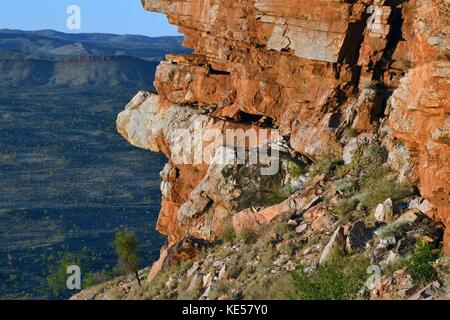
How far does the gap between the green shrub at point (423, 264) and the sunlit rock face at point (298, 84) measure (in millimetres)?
1059

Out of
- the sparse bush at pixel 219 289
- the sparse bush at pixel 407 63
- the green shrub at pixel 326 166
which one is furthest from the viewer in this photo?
the sparse bush at pixel 407 63

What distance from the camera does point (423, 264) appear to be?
18469 mm

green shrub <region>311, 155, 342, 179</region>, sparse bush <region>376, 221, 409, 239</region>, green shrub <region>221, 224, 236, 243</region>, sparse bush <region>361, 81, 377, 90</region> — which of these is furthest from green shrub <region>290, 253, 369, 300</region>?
sparse bush <region>361, 81, 377, 90</region>

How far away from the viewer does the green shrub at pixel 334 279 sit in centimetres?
1873

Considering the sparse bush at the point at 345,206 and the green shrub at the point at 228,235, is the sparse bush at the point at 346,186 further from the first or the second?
the green shrub at the point at 228,235

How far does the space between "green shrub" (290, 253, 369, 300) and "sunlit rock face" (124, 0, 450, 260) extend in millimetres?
2282

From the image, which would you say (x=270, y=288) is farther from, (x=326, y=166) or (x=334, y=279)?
(x=326, y=166)

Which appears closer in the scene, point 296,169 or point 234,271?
point 234,271

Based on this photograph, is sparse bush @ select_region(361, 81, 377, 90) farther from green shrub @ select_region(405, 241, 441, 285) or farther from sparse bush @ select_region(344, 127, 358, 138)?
green shrub @ select_region(405, 241, 441, 285)

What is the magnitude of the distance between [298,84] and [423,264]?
10.5m

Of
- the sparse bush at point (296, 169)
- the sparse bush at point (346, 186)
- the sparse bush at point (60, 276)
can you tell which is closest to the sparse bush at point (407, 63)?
the sparse bush at point (346, 186)

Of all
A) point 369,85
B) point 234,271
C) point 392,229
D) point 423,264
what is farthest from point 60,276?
point 423,264

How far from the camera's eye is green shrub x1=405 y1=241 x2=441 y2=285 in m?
18.1
